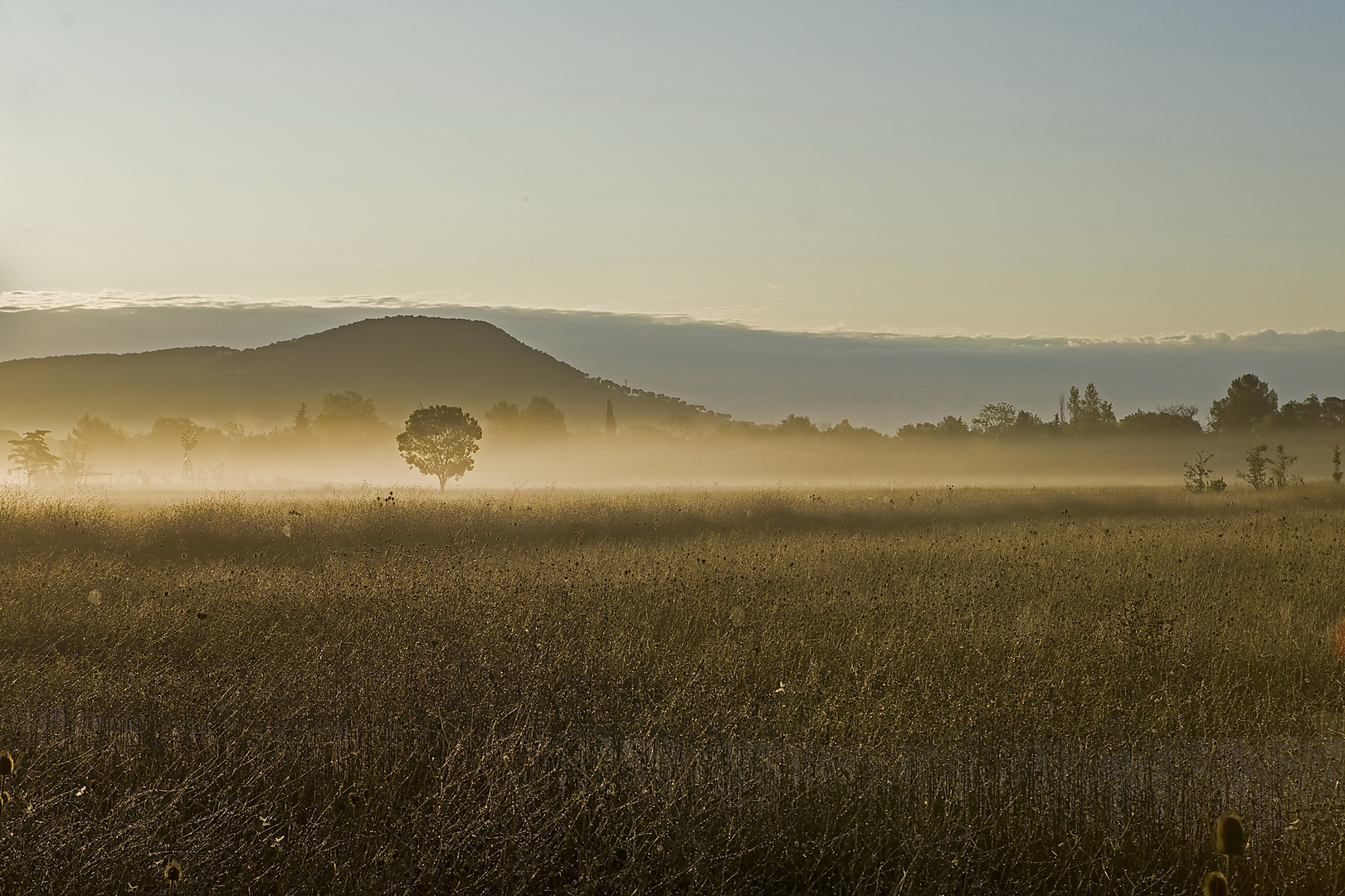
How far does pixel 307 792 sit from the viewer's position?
242 inches

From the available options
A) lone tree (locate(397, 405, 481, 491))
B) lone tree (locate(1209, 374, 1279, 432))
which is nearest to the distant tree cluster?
lone tree (locate(1209, 374, 1279, 432))

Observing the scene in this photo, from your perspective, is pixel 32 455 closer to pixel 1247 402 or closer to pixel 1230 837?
pixel 1230 837

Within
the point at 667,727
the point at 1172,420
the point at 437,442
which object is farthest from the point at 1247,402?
the point at 667,727

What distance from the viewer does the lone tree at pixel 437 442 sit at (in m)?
62.6

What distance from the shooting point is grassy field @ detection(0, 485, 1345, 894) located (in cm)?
503

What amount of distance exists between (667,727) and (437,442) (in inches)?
2281

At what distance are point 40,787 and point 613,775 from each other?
348 centimetres

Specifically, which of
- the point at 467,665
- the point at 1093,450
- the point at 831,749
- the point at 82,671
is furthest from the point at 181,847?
the point at 1093,450

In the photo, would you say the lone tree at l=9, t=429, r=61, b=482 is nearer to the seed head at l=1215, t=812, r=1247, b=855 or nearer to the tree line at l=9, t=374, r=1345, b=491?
the tree line at l=9, t=374, r=1345, b=491

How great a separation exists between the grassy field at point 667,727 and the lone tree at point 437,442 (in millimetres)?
47337

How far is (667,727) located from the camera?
279 inches

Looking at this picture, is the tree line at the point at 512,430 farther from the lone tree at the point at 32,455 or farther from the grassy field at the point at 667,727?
the grassy field at the point at 667,727

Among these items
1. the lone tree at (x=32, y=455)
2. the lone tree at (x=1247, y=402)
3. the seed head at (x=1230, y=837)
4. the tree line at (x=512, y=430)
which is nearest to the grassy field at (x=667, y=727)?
the seed head at (x=1230, y=837)

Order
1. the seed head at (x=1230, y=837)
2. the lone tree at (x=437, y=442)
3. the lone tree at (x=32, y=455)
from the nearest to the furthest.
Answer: the seed head at (x=1230, y=837) < the lone tree at (x=437, y=442) < the lone tree at (x=32, y=455)
